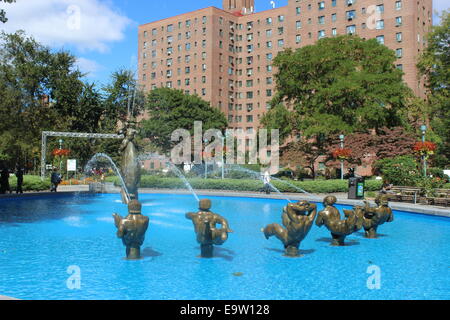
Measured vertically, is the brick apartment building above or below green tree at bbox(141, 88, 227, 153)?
above

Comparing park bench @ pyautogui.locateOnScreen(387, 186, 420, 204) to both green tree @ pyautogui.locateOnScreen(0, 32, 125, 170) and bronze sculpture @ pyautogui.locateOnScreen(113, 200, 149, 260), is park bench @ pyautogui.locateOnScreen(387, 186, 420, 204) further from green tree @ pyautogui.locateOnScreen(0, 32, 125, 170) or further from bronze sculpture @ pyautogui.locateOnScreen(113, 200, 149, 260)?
green tree @ pyautogui.locateOnScreen(0, 32, 125, 170)

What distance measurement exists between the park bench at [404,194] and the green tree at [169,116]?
130ft

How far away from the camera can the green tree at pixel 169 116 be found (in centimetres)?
5772

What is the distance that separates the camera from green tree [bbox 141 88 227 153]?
189 ft

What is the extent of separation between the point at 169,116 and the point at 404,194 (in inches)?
1647

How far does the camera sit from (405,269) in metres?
8.02

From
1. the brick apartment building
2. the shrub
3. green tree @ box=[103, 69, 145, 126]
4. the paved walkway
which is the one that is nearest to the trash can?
the paved walkway

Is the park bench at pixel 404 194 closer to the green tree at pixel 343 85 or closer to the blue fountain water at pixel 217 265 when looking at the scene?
the blue fountain water at pixel 217 265

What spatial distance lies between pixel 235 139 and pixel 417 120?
2780cm

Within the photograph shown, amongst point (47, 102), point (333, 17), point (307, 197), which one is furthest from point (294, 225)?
point (333, 17)

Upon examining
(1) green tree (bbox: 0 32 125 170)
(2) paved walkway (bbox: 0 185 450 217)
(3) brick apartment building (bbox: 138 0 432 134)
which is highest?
(3) brick apartment building (bbox: 138 0 432 134)

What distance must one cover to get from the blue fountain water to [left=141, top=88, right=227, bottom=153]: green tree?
146 ft

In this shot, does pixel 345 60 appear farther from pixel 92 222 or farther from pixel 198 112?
pixel 92 222
